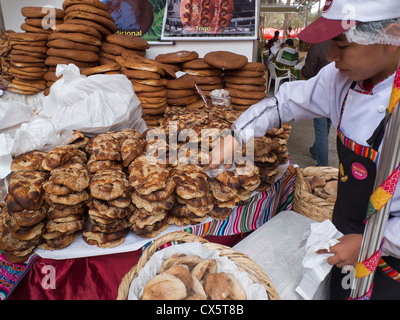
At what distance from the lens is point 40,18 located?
137 inches

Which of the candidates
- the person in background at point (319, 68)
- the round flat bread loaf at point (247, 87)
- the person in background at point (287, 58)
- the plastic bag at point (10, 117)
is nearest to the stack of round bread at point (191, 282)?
the plastic bag at point (10, 117)

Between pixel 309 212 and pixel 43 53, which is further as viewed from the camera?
pixel 43 53

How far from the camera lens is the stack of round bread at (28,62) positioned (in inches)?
134

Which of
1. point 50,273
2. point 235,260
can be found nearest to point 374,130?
point 235,260

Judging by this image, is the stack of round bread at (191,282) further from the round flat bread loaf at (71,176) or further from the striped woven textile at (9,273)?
the striped woven textile at (9,273)

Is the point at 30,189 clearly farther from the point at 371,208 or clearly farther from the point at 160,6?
the point at 160,6

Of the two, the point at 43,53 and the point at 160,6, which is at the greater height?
the point at 160,6

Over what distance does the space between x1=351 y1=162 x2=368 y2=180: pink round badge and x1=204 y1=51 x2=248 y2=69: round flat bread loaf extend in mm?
2285

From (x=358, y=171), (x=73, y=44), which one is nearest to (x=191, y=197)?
(x=358, y=171)

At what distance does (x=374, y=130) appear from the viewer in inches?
54.3

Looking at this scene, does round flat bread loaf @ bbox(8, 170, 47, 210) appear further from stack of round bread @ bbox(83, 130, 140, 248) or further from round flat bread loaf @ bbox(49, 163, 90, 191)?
stack of round bread @ bbox(83, 130, 140, 248)

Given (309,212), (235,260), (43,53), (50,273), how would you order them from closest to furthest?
(235,260)
(50,273)
(309,212)
(43,53)

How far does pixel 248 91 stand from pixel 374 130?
2.31 m

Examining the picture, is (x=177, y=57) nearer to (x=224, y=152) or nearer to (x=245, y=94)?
(x=245, y=94)
